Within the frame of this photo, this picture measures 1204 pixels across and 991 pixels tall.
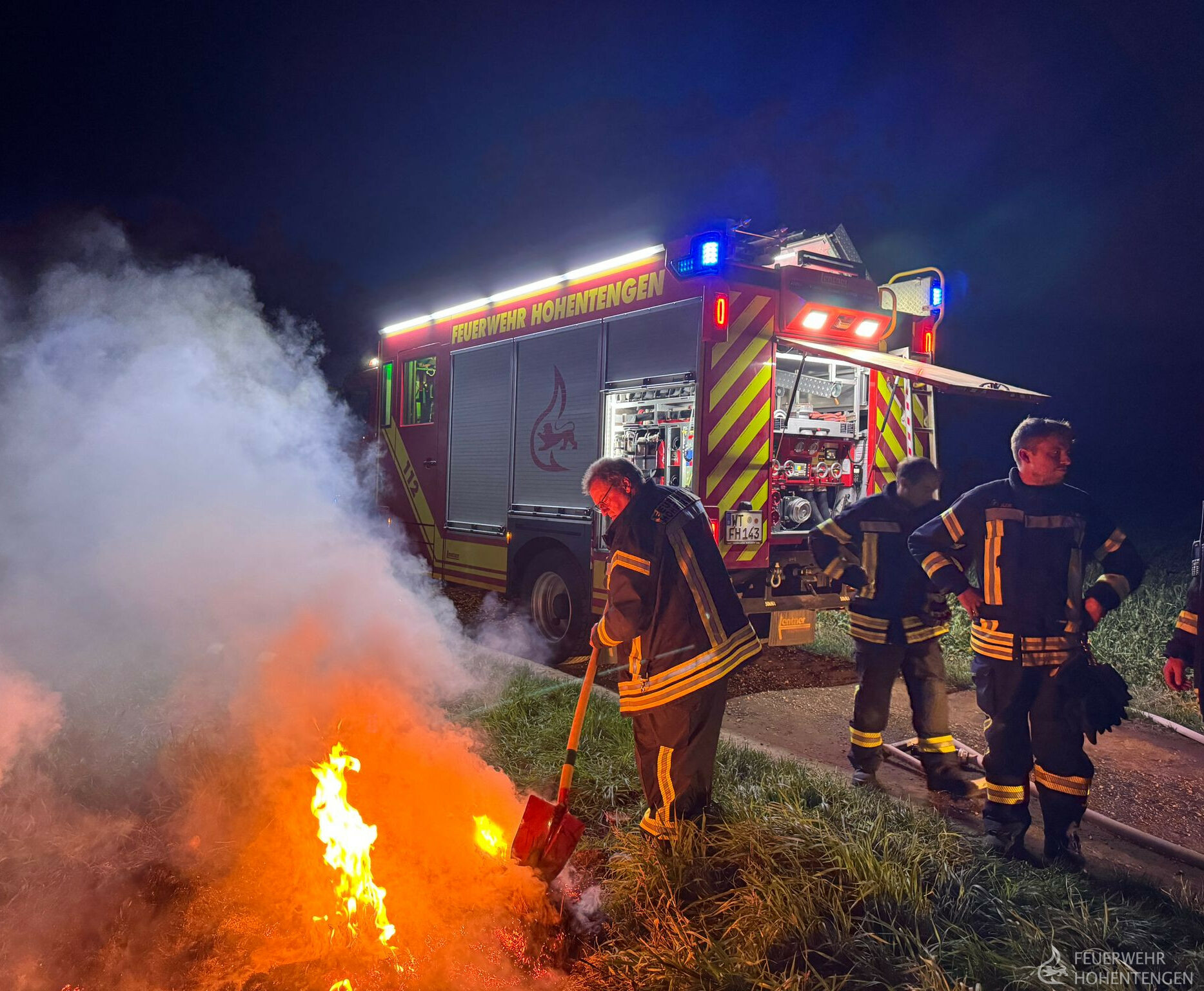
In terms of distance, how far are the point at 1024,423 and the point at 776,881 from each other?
2.13 metres

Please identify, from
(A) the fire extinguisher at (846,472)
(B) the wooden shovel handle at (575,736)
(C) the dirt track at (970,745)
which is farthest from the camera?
(A) the fire extinguisher at (846,472)

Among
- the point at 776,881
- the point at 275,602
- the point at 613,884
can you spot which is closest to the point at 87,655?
the point at 275,602

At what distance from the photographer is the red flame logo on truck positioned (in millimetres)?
6652

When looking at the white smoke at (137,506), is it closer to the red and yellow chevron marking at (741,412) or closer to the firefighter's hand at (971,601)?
the red and yellow chevron marking at (741,412)

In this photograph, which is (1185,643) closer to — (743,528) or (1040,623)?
(1040,623)

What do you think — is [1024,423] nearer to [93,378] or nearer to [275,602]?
[275,602]

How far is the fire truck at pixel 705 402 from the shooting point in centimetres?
557

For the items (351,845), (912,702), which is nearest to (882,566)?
(912,702)

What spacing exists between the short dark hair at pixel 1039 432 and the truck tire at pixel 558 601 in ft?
11.8

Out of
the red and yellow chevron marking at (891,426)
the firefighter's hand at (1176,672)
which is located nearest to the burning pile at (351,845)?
the firefighter's hand at (1176,672)

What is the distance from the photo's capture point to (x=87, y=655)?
17.4 ft

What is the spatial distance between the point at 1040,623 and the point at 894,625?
962mm

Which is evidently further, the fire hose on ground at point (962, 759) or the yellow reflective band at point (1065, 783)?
the fire hose on ground at point (962, 759)

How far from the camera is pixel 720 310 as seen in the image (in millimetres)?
5496
